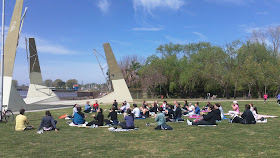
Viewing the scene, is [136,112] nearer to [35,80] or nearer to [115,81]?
[115,81]

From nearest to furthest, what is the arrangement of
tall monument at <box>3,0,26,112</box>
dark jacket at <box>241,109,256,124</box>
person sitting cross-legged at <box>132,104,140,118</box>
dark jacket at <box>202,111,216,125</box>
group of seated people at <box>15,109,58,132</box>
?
group of seated people at <box>15,109,58,132</box> < dark jacket at <box>202,111,216,125</box> < dark jacket at <box>241,109,256,124</box> < person sitting cross-legged at <box>132,104,140,118</box> < tall monument at <box>3,0,26,112</box>

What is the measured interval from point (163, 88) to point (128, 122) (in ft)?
126

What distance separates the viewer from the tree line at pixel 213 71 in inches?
1558

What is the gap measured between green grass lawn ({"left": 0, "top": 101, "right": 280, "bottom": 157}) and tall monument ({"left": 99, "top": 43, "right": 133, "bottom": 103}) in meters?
18.4

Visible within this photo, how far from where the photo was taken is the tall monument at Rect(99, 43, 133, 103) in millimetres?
28531

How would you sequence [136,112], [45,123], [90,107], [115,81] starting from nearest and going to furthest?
1. [45,123]
2. [136,112]
3. [90,107]
4. [115,81]

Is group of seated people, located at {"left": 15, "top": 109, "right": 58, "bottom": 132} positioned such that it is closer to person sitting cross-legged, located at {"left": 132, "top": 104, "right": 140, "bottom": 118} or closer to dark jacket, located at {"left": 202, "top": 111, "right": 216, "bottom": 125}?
person sitting cross-legged, located at {"left": 132, "top": 104, "right": 140, "bottom": 118}

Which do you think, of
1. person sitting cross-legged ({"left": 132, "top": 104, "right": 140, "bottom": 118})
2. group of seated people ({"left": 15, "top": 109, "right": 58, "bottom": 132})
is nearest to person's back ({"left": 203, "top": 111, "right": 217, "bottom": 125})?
person sitting cross-legged ({"left": 132, "top": 104, "right": 140, "bottom": 118})

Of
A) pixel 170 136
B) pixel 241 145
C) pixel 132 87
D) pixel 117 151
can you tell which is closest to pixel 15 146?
pixel 117 151

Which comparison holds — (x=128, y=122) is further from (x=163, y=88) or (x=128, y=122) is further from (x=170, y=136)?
(x=163, y=88)

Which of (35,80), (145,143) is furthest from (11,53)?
(145,143)

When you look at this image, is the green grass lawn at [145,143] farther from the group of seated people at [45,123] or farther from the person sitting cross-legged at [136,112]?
the person sitting cross-legged at [136,112]

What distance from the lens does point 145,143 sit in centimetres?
767

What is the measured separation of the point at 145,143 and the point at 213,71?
120 ft
